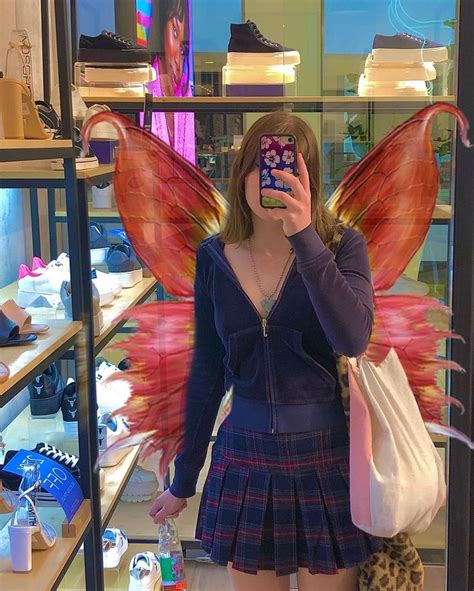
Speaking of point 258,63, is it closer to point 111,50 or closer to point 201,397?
point 111,50

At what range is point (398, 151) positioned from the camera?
5.59 feet

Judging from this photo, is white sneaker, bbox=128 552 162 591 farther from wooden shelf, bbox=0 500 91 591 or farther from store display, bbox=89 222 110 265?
store display, bbox=89 222 110 265

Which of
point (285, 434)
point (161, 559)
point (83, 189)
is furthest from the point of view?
point (161, 559)

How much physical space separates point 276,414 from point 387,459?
0.76ft

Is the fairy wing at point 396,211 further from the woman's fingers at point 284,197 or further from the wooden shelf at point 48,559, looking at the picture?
the wooden shelf at point 48,559

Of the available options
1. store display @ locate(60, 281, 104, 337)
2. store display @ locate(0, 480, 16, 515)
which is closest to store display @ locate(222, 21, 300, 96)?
store display @ locate(60, 281, 104, 337)

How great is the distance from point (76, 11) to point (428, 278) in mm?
1010

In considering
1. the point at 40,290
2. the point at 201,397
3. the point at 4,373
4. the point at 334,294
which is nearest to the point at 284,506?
the point at 201,397

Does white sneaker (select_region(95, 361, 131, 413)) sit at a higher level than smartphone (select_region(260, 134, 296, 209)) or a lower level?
lower

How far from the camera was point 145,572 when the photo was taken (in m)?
1.92

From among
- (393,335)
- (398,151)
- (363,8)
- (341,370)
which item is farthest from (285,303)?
(363,8)

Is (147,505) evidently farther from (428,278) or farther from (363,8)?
(363,8)

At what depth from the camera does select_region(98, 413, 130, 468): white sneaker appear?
176 centimetres

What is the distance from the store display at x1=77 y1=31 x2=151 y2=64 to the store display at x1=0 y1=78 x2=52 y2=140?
0.27 m
